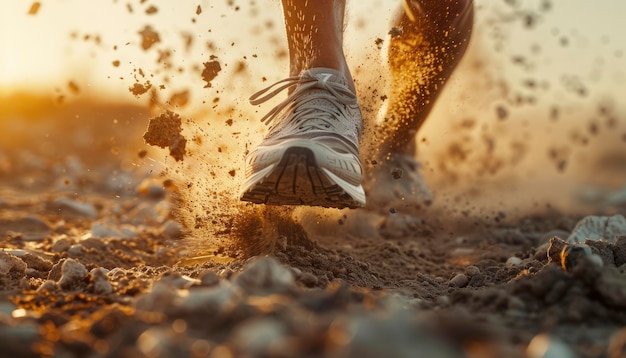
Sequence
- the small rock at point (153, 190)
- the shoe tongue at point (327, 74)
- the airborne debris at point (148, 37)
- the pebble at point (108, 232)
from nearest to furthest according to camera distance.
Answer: the shoe tongue at point (327, 74) < the airborne debris at point (148, 37) < the pebble at point (108, 232) < the small rock at point (153, 190)

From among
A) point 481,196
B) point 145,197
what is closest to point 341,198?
point 481,196

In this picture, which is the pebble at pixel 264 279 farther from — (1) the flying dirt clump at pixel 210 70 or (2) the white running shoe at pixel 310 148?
(1) the flying dirt clump at pixel 210 70

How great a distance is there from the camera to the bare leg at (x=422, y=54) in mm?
3164

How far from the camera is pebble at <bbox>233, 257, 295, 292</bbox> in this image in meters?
1.52

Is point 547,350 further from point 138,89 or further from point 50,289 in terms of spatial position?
point 138,89

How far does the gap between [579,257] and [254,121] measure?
61.0 inches

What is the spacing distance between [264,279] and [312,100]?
1.32 m

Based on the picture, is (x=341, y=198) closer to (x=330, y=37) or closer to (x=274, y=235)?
(x=274, y=235)

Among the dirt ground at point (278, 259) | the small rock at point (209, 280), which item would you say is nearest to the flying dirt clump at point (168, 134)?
the dirt ground at point (278, 259)

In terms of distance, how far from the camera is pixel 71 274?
2.00 m

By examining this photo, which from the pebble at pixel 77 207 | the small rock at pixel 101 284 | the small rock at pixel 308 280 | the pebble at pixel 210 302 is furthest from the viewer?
the pebble at pixel 77 207

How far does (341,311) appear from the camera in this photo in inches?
53.6

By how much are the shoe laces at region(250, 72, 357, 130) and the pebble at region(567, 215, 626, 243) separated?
1.24 m

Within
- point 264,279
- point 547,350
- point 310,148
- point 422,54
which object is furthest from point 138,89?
point 547,350
